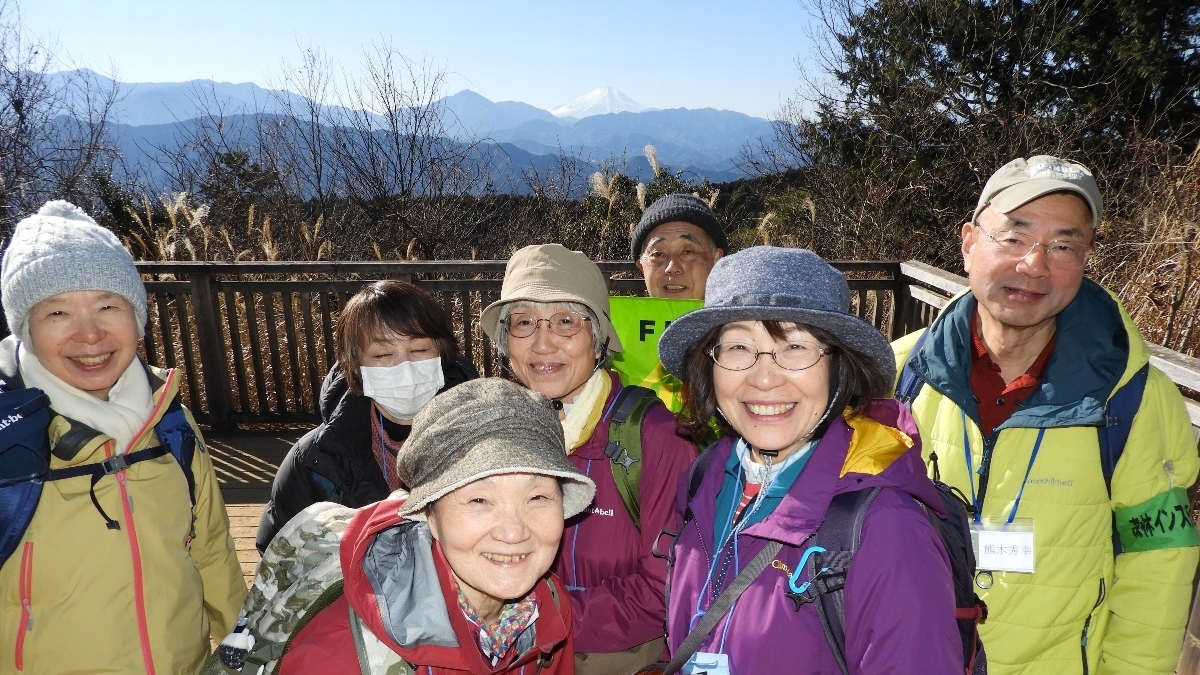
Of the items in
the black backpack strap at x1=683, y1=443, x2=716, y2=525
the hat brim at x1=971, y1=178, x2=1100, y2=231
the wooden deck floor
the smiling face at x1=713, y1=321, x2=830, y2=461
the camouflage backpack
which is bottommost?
the wooden deck floor

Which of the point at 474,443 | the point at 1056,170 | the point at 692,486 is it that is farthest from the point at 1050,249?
the point at 474,443

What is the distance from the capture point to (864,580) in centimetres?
119

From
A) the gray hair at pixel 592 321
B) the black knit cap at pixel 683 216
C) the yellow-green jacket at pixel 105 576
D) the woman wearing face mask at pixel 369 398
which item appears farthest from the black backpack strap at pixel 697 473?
the black knit cap at pixel 683 216

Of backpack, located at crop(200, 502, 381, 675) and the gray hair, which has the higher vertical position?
the gray hair

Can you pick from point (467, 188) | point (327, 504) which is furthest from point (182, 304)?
point (467, 188)

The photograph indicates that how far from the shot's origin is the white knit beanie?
1.75 metres

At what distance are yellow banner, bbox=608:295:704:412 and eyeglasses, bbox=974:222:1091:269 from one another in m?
1.23

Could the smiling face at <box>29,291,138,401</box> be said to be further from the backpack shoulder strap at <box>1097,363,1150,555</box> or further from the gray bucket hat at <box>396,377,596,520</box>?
the backpack shoulder strap at <box>1097,363,1150,555</box>

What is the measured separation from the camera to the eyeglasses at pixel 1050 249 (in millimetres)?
1878

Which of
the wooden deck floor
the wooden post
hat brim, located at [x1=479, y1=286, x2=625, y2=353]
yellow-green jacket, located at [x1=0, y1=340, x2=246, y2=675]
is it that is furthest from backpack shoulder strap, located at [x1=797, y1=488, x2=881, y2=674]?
the wooden post

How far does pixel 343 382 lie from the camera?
2.40m

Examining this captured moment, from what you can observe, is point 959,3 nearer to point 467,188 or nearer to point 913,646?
point 467,188

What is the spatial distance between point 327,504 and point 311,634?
0.32m

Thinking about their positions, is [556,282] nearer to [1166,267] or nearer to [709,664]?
[709,664]
